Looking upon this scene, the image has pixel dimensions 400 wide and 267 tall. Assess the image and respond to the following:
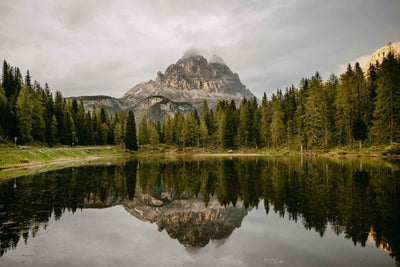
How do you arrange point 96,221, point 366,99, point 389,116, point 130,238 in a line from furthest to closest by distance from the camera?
point 366,99 < point 389,116 < point 96,221 < point 130,238

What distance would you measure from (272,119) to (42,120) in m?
79.1

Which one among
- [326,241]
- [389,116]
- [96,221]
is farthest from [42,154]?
[389,116]

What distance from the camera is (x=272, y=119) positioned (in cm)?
8225

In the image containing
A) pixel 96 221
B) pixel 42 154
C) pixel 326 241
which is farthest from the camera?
pixel 42 154

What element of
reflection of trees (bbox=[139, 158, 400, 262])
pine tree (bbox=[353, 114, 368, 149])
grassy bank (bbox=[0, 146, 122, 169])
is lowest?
reflection of trees (bbox=[139, 158, 400, 262])

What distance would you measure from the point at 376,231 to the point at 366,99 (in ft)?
204

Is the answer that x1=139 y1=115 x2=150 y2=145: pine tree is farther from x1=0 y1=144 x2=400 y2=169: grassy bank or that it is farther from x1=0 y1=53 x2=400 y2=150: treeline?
x1=0 y1=144 x2=400 y2=169: grassy bank

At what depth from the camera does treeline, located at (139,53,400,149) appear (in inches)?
1976

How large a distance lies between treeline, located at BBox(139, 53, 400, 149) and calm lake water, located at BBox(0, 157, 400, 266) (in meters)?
39.5

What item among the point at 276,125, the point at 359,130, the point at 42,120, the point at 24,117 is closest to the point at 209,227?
the point at 359,130

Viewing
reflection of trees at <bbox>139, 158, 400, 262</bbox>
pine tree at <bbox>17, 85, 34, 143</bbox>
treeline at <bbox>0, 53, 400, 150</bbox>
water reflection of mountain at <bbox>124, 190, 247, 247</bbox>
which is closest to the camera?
reflection of trees at <bbox>139, 158, 400, 262</bbox>

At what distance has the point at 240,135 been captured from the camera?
91000 millimetres

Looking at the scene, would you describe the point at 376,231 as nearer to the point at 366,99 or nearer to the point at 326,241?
the point at 326,241

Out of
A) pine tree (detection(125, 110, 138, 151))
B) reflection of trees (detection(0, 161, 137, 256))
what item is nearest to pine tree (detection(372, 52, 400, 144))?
reflection of trees (detection(0, 161, 137, 256))
